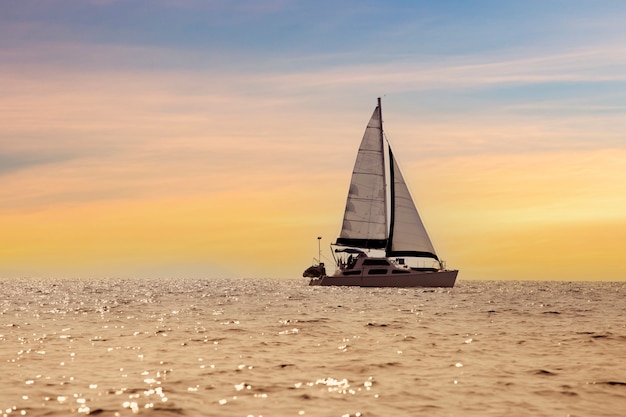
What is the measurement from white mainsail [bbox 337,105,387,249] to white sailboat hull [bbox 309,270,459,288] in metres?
3.76

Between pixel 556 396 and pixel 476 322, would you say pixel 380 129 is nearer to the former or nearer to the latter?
pixel 476 322

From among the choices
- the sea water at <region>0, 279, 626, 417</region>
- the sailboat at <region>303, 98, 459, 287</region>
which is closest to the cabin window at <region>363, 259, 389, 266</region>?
the sailboat at <region>303, 98, 459, 287</region>

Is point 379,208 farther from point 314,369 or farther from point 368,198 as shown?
point 314,369

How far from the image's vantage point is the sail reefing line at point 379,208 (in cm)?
8444

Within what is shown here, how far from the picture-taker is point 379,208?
86000 millimetres

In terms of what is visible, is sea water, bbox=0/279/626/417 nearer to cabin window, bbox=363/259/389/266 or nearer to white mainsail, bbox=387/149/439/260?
white mainsail, bbox=387/149/439/260

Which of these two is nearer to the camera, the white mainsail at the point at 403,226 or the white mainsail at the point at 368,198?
the white mainsail at the point at 403,226

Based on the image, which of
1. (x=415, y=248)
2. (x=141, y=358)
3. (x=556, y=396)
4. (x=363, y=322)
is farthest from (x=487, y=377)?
(x=415, y=248)

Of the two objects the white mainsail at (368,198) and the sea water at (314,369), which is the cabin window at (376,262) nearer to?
the white mainsail at (368,198)

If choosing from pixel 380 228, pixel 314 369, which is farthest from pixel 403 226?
pixel 314 369

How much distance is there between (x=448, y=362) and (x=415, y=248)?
62578mm

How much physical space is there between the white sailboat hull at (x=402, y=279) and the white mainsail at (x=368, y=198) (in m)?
3.76

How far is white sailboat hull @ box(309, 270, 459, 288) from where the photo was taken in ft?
275

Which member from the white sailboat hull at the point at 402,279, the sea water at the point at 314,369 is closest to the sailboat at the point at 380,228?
the white sailboat hull at the point at 402,279
